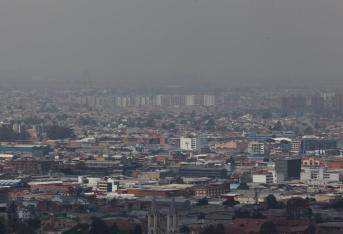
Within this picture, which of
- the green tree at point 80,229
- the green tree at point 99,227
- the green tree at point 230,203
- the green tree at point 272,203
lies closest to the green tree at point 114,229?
the green tree at point 99,227

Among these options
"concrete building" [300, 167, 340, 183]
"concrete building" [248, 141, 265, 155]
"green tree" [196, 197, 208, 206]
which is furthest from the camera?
"concrete building" [248, 141, 265, 155]

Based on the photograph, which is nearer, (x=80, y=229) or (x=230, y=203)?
(x=80, y=229)

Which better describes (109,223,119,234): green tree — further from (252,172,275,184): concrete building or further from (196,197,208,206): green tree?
(252,172,275,184): concrete building

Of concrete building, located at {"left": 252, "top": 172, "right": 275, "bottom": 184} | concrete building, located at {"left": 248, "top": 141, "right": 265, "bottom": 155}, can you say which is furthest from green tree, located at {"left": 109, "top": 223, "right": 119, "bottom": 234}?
concrete building, located at {"left": 248, "top": 141, "right": 265, "bottom": 155}

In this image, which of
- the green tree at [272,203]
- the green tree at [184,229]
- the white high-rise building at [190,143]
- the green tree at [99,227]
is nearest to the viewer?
the green tree at [184,229]

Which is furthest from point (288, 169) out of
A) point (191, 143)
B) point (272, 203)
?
point (191, 143)

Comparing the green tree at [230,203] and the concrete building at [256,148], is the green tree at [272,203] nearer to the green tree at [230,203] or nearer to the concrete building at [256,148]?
the green tree at [230,203]

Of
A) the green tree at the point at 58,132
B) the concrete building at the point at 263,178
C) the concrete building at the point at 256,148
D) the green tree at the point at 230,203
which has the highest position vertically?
the green tree at the point at 58,132

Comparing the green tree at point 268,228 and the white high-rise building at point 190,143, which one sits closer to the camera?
the green tree at point 268,228

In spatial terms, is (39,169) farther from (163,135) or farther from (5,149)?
(163,135)

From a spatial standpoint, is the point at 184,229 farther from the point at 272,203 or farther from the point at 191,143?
the point at 191,143

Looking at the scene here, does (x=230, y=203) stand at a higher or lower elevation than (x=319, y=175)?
lower
